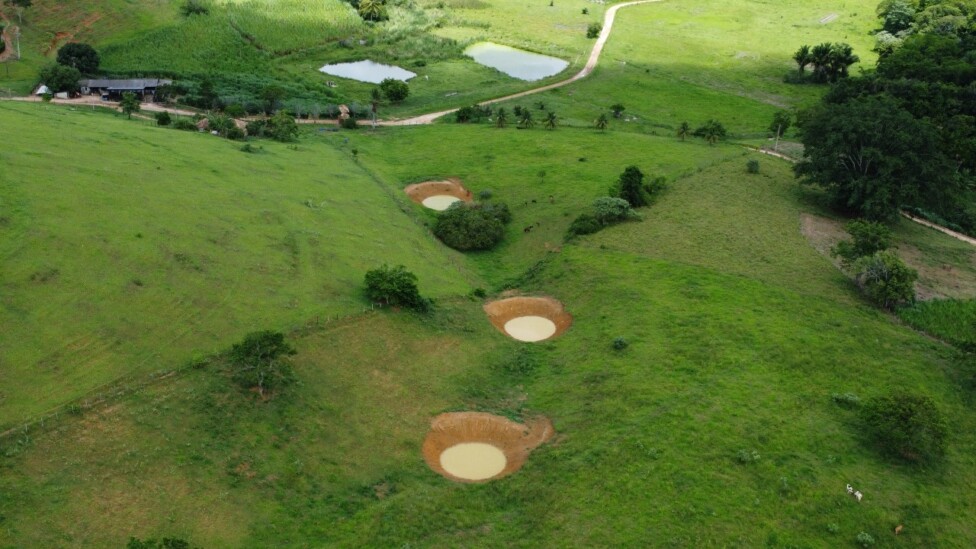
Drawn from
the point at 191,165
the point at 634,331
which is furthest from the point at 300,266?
the point at 634,331

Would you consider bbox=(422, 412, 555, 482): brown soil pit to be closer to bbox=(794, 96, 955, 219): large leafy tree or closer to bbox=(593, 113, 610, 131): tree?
bbox=(794, 96, 955, 219): large leafy tree

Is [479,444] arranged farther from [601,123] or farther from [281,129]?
[601,123]

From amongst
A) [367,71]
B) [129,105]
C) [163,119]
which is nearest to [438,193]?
[163,119]

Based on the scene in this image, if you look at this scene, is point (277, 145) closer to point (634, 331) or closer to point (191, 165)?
point (191, 165)

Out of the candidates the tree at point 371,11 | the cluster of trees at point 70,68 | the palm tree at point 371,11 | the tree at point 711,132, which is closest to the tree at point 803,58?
the tree at point 711,132

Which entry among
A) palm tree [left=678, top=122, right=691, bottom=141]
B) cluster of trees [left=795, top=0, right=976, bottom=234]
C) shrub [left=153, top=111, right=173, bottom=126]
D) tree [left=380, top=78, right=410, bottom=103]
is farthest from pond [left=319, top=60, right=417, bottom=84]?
cluster of trees [left=795, top=0, right=976, bottom=234]

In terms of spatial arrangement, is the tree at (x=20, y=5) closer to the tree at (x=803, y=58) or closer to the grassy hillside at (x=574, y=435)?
the grassy hillside at (x=574, y=435)
